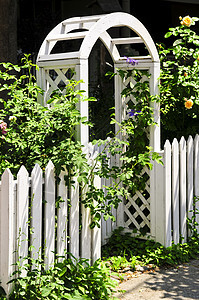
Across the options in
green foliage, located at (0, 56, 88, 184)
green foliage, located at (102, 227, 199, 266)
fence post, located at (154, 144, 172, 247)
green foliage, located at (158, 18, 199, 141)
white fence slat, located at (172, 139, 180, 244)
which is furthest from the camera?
green foliage, located at (158, 18, 199, 141)

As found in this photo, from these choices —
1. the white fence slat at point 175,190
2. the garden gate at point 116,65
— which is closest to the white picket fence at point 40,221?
the garden gate at point 116,65

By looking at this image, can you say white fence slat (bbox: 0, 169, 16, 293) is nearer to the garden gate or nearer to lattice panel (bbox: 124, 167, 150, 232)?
the garden gate

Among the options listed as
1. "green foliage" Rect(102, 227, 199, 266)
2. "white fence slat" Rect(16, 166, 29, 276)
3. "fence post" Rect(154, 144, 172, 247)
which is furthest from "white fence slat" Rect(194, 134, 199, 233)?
"white fence slat" Rect(16, 166, 29, 276)

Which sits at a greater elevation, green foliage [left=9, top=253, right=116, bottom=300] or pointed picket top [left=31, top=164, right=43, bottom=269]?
pointed picket top [left=31, top=164, right=43, bottom=269]

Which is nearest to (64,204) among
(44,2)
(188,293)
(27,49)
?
(188,293)

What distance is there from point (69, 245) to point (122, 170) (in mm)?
1345

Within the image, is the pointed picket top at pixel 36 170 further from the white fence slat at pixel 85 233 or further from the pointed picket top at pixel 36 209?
the white fence slat at pixel 85 233

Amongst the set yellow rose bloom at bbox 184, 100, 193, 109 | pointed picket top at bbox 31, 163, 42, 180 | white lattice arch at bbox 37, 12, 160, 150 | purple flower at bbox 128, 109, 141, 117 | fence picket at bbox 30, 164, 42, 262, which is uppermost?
white lattice arch at bbox 37, 12, 160, 150

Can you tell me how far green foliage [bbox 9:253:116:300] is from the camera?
3.45 metres

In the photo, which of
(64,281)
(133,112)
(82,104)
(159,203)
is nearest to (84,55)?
(82,104)

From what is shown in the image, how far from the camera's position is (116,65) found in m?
5.26

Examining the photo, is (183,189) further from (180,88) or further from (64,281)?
(64,281)

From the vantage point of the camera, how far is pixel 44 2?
38.5ft

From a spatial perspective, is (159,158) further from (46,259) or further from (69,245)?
(46,259)
